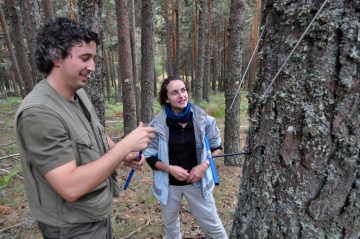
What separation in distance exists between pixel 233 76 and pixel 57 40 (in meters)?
5.57

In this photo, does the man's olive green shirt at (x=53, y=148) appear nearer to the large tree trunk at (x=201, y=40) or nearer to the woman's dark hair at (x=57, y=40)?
the woman's dark hair at (x=57, y=40)

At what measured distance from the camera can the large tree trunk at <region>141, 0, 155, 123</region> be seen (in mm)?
8438

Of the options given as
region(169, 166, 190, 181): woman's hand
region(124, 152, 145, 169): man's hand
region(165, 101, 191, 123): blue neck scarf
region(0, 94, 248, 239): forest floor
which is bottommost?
region(0, 94, 248, 239): forest floor

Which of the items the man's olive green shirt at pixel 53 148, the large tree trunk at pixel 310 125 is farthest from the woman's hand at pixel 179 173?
the large tree trunk at pixel 310 125

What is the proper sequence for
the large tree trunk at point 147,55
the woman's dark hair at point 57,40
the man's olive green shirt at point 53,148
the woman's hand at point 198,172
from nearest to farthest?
the man's olive green shirt at point 53,148 → the woman's dark hair at point 57,40 → the woman's hand at point 198,172 → the large tree trunk at point 147,55

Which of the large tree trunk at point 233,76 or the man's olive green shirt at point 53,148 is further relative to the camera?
the large tree trunk at point 233,76

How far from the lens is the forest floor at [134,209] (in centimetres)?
448

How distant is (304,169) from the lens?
1.43 metres

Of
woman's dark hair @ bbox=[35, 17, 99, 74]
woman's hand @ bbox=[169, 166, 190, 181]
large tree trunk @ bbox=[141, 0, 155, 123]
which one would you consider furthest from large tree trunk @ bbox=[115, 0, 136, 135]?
woman's dark hair @ bbox=[35, 17, 99, 74]

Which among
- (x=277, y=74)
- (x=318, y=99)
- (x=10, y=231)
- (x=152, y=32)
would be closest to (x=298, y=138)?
(x=318, y=99)

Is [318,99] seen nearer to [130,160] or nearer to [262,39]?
[262,39]

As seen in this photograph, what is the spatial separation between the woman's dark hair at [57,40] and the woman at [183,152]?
1.53m

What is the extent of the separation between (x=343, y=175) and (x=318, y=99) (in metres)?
0.38

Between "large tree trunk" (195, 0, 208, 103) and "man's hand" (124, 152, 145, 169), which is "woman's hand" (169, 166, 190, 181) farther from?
"large tree trunk" (195, 0, 208, 103)
